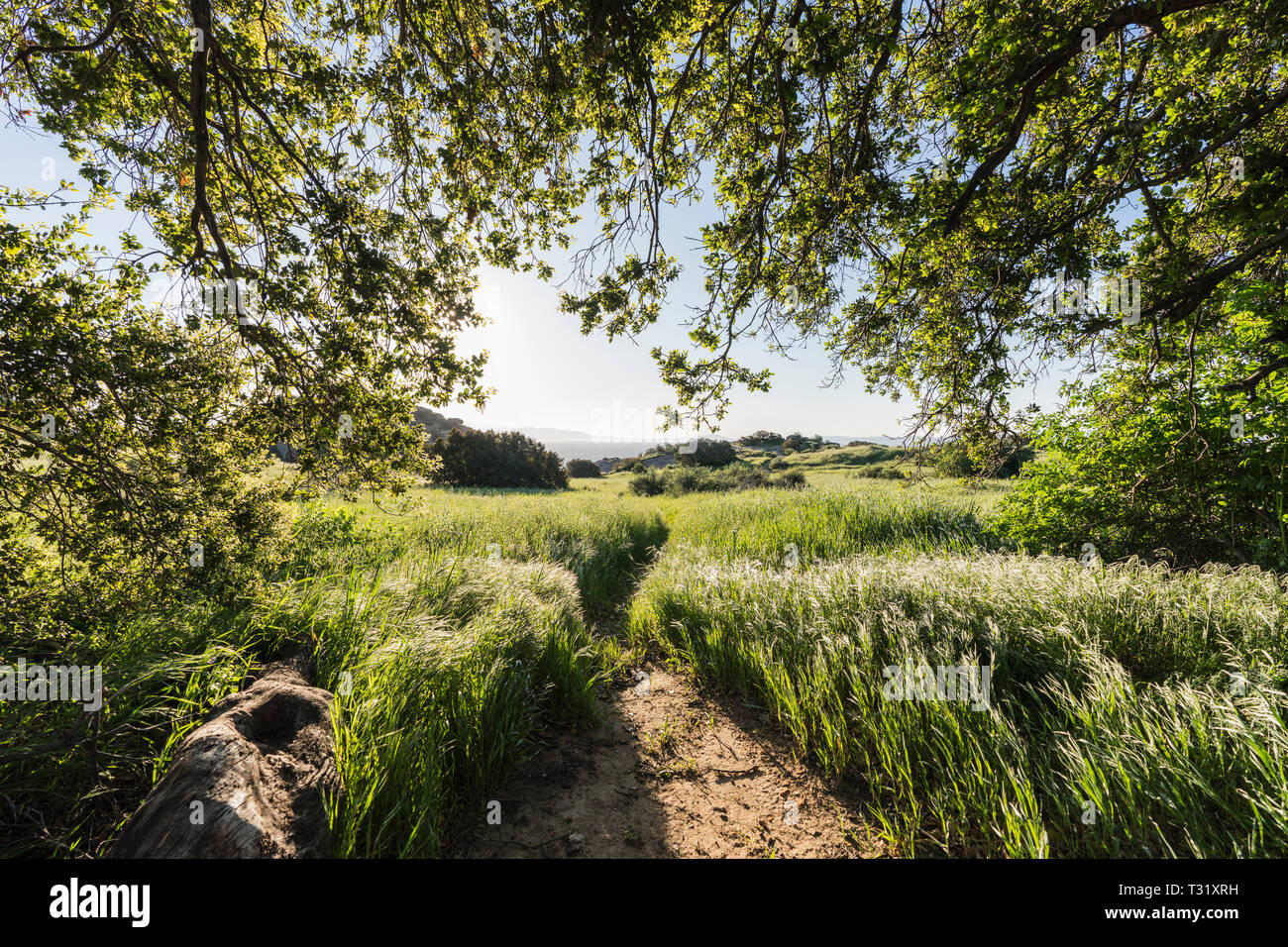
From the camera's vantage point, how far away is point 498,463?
38094mm

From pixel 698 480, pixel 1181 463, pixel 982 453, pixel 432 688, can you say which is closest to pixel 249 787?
pixel 432 688

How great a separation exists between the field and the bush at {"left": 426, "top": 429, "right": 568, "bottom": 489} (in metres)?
30.9

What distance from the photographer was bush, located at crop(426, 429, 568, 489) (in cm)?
3500

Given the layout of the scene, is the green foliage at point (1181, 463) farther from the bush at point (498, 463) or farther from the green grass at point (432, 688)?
the bush at point (498, 463)

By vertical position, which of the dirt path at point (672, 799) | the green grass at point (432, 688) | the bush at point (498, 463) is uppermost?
the bush at point (498, 463)

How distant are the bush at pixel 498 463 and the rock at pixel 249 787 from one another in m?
32.7

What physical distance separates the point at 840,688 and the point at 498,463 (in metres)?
37.9

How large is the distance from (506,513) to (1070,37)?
→ 1253cm

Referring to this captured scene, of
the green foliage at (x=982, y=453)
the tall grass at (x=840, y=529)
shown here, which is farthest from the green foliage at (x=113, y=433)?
the green foliage at (x=982, y=453)

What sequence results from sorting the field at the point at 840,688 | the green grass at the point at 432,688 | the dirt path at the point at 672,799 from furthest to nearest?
the dirt path at the point at 672,799 → the green grass at the point at 432,688 → the field at the point at 840,688

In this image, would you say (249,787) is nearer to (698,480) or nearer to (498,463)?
(698,480)

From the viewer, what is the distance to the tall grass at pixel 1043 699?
2189 mm
